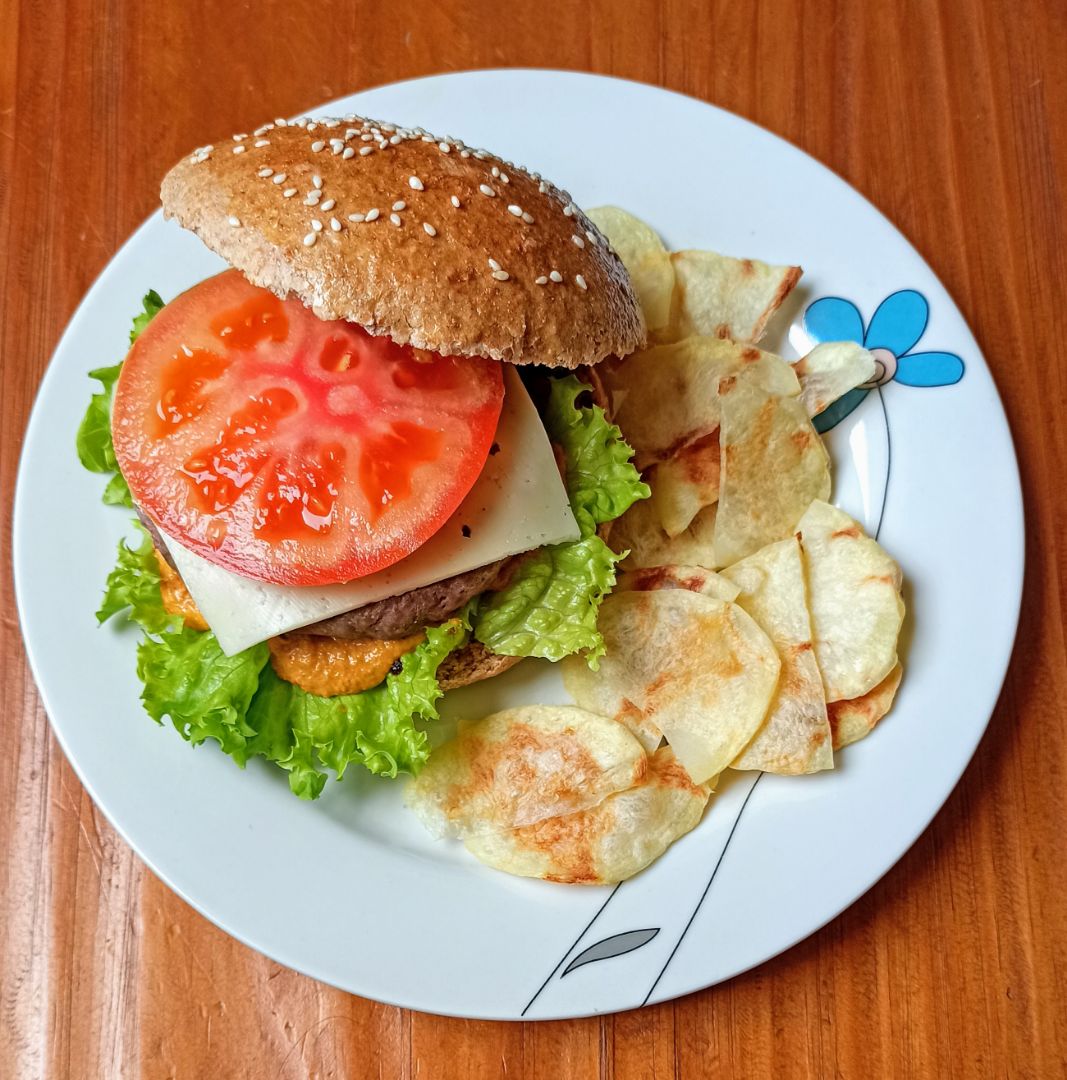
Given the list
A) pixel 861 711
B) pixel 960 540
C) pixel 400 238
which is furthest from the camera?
pixel 960 540

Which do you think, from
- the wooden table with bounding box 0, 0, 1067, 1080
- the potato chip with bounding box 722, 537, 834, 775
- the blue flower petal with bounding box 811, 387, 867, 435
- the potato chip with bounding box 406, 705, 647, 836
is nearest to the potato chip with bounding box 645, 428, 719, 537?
the potato chip with bounding box 722, 537, 834, 775

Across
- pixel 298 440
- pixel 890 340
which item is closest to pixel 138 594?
pixel 298 440

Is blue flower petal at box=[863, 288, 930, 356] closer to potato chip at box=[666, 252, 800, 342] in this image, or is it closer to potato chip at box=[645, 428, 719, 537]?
potato chip at box=[666, 252, 800, 342]

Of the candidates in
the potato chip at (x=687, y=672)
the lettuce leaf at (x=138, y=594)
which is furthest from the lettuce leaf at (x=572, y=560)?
the lettuce leaf at (x=138, y=594)

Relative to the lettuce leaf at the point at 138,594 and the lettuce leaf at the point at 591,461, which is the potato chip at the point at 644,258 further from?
the lettuce leaf at the point at 138,594

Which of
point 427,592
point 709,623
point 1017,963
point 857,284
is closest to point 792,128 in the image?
point 857,284

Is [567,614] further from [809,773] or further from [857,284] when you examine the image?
[857,284]

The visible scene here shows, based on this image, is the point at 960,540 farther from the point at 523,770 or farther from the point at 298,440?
the point at 298,440
